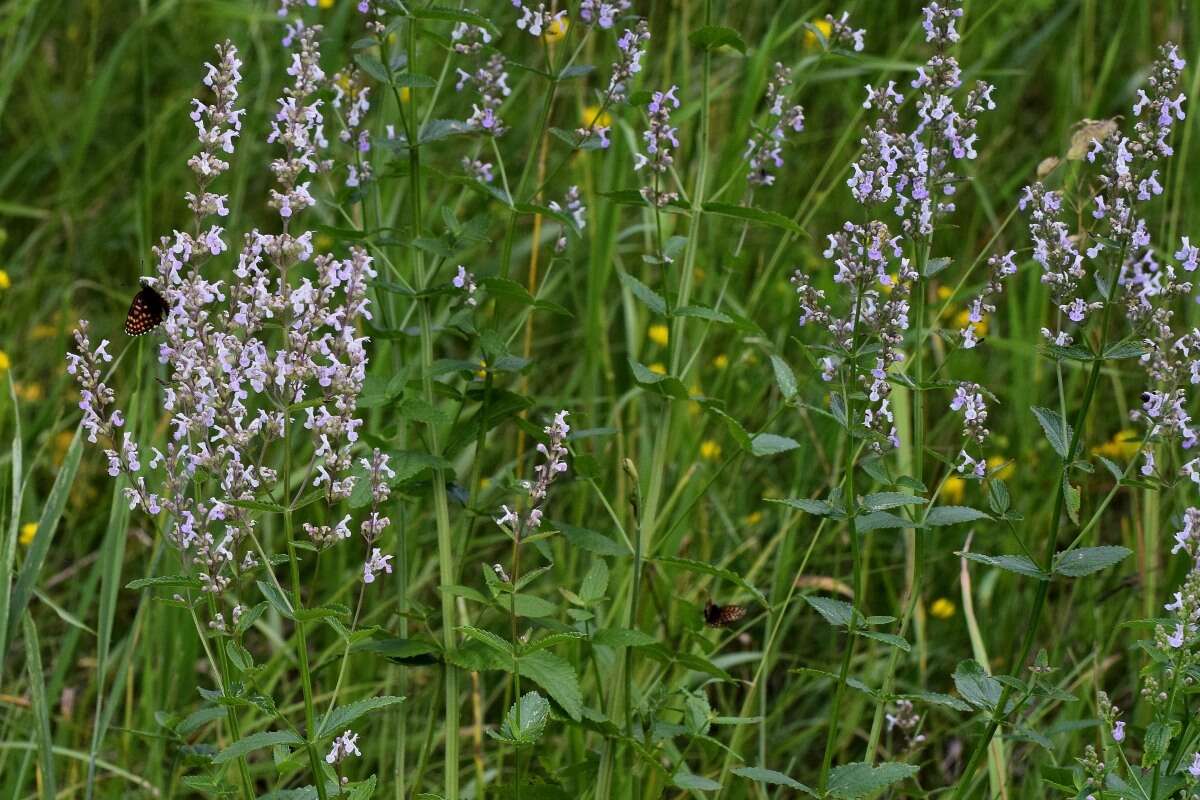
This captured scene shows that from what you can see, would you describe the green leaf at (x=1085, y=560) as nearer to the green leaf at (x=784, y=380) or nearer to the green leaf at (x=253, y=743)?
the green leaf at (x=784, y=380)

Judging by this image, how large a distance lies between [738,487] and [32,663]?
194 cm

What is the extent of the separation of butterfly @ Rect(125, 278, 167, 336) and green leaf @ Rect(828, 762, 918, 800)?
136cm

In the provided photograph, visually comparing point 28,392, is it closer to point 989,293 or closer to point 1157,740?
point 989,293

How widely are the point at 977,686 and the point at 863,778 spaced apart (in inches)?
9.6

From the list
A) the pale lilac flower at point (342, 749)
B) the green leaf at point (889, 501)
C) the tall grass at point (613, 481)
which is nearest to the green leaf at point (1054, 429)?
the tall grass at point (613, 481)

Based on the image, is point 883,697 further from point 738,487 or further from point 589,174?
point 589,174

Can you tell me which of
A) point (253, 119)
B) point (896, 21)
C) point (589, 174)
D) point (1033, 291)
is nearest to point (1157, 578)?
point (1033, 291)

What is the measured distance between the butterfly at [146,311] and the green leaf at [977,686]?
1.45 metres

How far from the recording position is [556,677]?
242cm

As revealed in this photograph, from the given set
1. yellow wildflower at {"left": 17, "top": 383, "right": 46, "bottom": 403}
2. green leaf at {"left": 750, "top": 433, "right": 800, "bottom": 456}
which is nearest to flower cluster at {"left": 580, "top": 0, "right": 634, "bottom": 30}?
green leaf at {"left": 750, "top": 433, "right": 800, "bottom": 456}

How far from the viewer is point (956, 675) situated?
7.94ft

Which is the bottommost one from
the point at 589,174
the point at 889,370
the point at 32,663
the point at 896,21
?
the point at 32,663

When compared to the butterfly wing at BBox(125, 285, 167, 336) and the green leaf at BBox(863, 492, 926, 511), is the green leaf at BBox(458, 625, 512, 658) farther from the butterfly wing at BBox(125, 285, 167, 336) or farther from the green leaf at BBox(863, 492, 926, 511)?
the butterfly wing at BBox(125, 285, 167, 336)

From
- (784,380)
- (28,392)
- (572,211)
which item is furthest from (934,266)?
(28,392)
